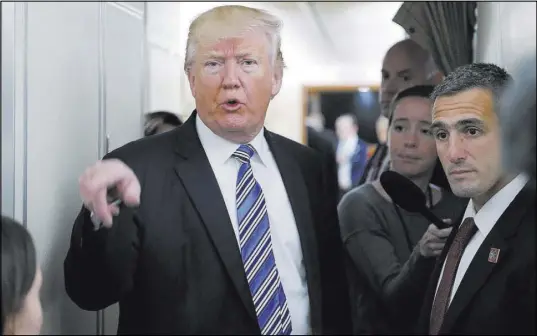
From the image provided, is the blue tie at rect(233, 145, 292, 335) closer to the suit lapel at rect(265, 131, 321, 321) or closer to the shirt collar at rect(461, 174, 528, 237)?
the suit lapel at rect(265, 131, 321, 321)

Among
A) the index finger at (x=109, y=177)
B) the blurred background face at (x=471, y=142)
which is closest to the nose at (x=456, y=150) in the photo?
the blurred background face at (x=471, y=142)

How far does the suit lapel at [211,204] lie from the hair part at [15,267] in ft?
0.92

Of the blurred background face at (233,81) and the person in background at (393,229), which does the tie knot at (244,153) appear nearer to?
the blurred background face at (233,81)

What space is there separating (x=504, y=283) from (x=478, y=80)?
271mm

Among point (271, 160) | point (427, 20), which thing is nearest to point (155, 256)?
Result: point (271, 160)

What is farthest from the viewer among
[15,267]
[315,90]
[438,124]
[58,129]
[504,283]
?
[315,90]

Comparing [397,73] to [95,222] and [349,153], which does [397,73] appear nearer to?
[349,153]

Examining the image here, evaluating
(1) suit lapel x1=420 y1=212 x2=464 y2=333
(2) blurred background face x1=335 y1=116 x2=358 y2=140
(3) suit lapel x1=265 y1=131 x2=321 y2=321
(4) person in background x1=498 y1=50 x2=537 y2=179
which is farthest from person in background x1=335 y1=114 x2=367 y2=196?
(4) person in background x1=498 y1=50 x2=537 y2=179

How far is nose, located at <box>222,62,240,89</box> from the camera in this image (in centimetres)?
95

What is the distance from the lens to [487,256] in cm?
86

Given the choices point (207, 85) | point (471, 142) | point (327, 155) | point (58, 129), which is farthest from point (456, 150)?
point (58, 129)

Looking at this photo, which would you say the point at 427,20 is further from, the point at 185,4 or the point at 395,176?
the point at 185,4

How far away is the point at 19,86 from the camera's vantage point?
956mm

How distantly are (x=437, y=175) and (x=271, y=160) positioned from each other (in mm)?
259
